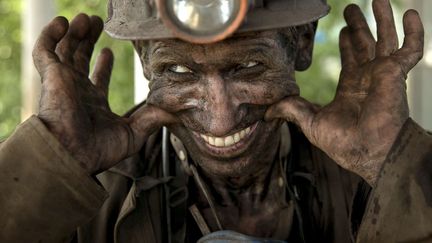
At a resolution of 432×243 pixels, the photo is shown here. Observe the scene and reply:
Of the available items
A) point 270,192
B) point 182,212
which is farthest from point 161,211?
point 270,192

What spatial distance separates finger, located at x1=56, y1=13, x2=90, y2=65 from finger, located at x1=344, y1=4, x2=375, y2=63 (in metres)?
0.99

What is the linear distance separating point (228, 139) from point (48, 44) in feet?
2.40

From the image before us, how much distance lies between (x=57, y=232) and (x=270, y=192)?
0.89m

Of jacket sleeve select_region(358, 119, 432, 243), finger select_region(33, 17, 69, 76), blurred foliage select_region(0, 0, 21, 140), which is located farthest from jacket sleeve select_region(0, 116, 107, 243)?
blurred foliage select_region(0, 0, 21, 140)

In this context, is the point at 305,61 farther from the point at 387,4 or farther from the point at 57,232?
the point at 57,232

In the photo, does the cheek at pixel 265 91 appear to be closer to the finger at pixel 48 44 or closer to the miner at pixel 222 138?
the miner at pixel 222 138

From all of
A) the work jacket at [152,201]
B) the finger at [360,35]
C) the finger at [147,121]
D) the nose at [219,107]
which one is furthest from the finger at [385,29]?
the finger at [147,121]

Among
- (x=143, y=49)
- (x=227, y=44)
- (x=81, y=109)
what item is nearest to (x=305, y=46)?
(x=227, y=44)

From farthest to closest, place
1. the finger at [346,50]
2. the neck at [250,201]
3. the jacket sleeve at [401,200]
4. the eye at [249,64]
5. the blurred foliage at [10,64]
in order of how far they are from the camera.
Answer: the blurred foliage at [10,64]
the neck at [250,201]
the finger at [346,50]
the eye at [249,64]
the jacket sleeve at [401,200]

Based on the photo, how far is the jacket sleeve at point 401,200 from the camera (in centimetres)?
257

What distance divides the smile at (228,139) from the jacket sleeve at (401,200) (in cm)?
51

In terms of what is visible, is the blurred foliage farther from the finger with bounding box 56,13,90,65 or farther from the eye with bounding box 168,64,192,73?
the eye with bounding box 168,64,192,73

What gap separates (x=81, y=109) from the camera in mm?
2811

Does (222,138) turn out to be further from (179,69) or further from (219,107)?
(179,69)
